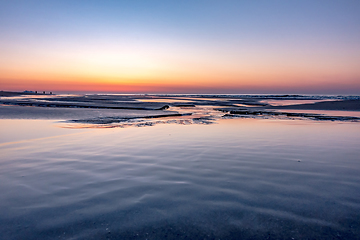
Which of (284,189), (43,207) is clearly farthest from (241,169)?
(43,207)

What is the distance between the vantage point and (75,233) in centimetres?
235

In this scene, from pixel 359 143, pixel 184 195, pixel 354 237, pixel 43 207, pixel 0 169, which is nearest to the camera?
pixel 354 237

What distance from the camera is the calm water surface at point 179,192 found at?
2.43m

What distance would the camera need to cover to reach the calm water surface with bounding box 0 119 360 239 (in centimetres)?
243

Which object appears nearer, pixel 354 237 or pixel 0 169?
pixel 354 237

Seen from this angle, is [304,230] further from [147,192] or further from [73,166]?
[73,166]

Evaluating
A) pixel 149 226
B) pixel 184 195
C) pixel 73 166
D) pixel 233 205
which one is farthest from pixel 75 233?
pixel 73 166

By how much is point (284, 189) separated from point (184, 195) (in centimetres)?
172

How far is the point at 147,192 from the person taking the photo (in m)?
3.30

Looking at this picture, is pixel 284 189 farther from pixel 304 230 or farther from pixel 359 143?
pixel 359 143

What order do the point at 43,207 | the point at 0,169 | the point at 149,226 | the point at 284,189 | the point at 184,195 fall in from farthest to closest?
the point at 0,169, the point at 284,189, the point at 184,195, the point at 43,207, the point at 149,226

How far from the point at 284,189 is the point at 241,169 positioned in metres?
1.04

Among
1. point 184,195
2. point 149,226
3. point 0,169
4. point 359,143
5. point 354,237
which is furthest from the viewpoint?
point 359,143

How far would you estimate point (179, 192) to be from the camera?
10.8 ft
